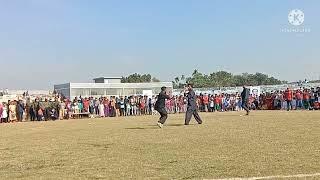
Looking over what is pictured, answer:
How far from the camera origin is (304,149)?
470 inches

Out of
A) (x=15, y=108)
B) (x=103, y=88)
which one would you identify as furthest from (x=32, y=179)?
Result: (x=103, y=88)

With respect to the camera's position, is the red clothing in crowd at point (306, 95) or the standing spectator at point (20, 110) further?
the red clothing in crowd at point (306, 95)

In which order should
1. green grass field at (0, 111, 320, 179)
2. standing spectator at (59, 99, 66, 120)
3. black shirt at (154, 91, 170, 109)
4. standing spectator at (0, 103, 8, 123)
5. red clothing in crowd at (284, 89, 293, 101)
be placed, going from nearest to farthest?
green grass field at (0, 111, 320, 179), black shirt at (154, 91, 170, 109), standing spectator at (0, 103, 8, 123), standing spectator at (59, 99, 66, 120), red clothing in crowd at (284, 89, 293, 101)

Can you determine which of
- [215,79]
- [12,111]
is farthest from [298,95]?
[215,79]

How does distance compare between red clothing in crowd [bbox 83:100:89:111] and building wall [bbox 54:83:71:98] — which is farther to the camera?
building wall [bbox 54:83:71:98]

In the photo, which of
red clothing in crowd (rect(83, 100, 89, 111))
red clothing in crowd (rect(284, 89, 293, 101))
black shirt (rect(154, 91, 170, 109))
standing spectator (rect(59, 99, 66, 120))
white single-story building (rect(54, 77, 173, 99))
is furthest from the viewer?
white single-story building (rect(54, 77, 173, 99))

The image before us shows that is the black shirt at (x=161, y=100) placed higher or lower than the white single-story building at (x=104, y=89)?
lower

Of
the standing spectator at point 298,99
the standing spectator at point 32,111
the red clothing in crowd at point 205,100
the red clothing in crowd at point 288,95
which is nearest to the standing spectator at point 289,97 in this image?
the red clothing in crowd at point 288,95

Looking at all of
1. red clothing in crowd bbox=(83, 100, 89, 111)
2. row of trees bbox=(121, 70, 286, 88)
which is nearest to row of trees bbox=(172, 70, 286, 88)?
row of trees bbox=(121, 70, 286, 88)

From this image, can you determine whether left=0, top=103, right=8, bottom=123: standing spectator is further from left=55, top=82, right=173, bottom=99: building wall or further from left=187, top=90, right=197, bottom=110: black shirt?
left=55, top=82, right=173, bottom=99: building wall

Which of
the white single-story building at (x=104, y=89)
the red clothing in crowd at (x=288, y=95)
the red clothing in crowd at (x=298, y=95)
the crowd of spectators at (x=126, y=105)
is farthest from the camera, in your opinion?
the white single-story building at (x=104, y=89)

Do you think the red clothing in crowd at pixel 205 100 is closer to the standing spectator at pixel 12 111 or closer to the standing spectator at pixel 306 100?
the standing spectator at pixel 306 100

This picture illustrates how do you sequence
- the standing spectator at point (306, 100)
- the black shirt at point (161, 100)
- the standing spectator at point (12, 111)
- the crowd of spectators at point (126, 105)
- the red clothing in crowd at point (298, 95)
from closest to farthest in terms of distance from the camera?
the black shirt at point (161, 100), the standing spectator at point (12, 111), the crowd of spectators at point (126, 105), the standing spectator at point (306, 100), the red clothing in crowd at point (298, 95)

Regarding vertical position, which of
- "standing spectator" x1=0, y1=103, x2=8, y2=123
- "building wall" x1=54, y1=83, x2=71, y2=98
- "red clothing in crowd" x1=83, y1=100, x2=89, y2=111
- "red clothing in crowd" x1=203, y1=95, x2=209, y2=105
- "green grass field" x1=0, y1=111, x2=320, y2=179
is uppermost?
"building wall" x1=54, y1=83, x2=71, y2=98
